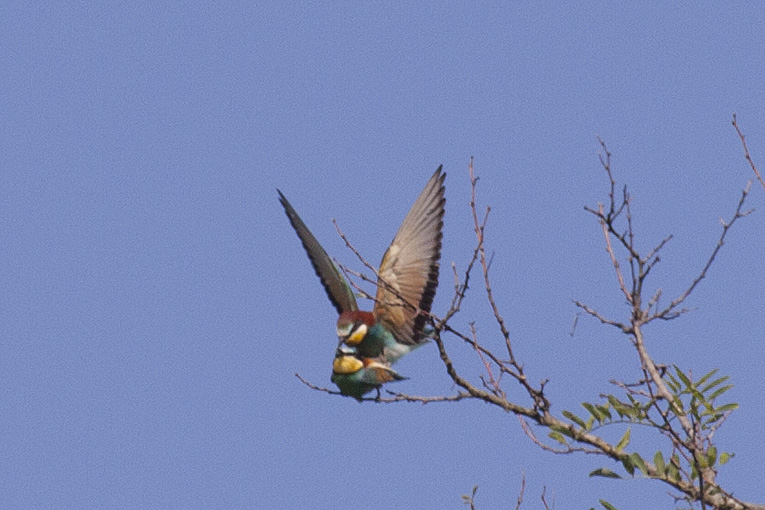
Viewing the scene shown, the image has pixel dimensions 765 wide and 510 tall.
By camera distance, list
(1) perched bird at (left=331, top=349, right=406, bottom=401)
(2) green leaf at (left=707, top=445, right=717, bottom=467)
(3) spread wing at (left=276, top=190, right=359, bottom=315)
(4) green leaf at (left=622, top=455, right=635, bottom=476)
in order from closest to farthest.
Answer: (2) green leaf at (left=707, top=445, right=717, bottom=467), (4) green leaf at (left=622, top=455, right=635, bottom=476), (1) perched bird at (left=331, top=349, right=406, bottom=401), (3) spread wing at (left=276, top=190, right=359, bottom=315)

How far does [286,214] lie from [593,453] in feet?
8.00

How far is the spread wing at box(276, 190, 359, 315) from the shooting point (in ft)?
17.5

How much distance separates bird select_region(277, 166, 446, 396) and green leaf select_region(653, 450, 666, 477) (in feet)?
5.00

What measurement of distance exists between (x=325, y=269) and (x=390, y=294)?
0.38 m

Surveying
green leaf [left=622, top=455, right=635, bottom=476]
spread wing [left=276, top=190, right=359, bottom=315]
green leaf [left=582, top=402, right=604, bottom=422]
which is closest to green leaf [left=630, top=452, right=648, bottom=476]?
green leaf [left=622, top=455, right=635, bottom=476]

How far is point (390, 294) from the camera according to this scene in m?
5.18

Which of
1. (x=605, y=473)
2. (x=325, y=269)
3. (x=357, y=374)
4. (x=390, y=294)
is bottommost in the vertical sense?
(x=605, y=473)

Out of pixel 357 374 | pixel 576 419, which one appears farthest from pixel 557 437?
pixel 357 374

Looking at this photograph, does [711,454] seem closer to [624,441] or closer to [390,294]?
[624,441]

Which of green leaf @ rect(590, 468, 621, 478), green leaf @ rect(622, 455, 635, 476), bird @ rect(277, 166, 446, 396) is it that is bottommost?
green leaf @ rect(590, 468, 621, 478)

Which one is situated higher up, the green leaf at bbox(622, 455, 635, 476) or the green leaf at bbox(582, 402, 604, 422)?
the green leaf at bbox(582, 402, 604, 422)

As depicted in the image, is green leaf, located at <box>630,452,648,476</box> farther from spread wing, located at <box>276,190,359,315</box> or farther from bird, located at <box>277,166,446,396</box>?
spread wing, located at <box>276,190,359,315</box>

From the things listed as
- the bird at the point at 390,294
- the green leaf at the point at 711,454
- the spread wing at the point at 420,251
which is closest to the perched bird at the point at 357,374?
the bird at the point at 390,294

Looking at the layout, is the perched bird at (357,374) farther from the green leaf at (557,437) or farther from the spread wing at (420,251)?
the green leaf at (557,437)
